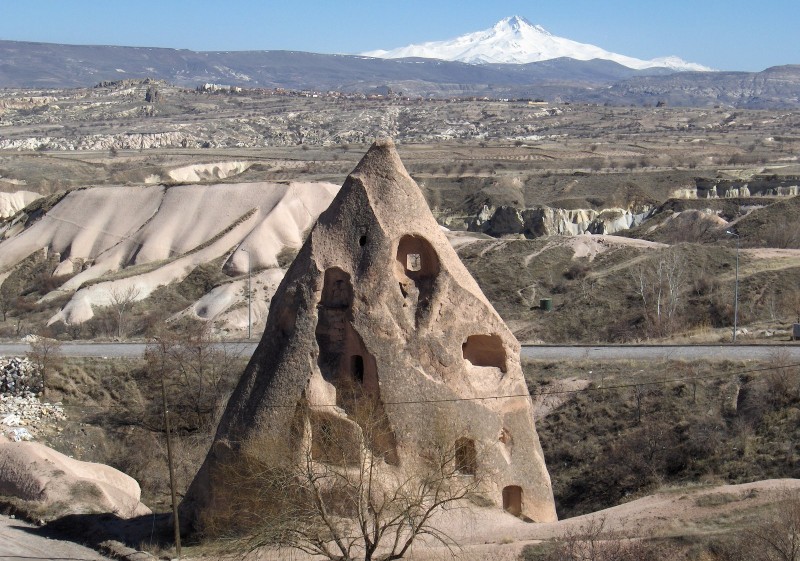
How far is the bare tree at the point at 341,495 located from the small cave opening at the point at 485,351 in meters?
1.97

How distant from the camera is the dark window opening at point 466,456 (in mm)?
18406

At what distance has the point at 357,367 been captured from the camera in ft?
Answer: 61.4

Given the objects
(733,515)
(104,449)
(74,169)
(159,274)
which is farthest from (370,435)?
(74,169)

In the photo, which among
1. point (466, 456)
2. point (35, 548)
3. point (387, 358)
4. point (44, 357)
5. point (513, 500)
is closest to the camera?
point (387, 358)

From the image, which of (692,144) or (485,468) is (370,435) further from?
(692,144)

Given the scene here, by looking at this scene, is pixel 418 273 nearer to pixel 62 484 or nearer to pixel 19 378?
pixel 62 484

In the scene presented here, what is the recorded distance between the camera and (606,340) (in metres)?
41.6

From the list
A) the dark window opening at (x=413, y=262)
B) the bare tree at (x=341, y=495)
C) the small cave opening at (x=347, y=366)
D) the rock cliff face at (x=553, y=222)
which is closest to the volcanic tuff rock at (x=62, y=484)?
the bare tree at (x=341, y=495)

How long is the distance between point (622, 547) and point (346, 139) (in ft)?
505

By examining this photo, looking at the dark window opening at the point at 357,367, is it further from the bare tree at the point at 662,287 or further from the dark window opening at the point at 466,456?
the bare tree at the point at 662,287

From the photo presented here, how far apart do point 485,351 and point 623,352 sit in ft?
53.6

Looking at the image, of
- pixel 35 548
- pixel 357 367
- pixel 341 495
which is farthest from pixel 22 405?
pixel 341 495

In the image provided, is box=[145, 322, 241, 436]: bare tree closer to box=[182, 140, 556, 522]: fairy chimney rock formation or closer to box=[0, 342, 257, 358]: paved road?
box=[0, 342, 257, 358]: paved road

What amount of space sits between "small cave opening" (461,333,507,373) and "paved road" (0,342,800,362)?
556 inches
